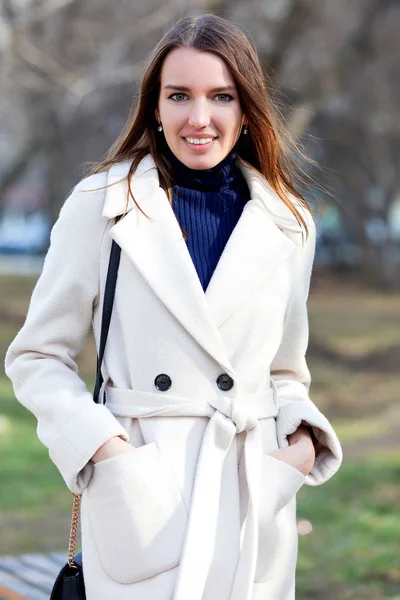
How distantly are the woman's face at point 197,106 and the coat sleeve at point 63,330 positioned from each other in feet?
0.76

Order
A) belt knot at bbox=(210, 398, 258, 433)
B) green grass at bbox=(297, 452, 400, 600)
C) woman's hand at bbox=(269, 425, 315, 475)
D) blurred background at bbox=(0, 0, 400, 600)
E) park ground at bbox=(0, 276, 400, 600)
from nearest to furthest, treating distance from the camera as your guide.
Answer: belt knot at bbox=(210, 398, 258, 433) < woman's hand at bbox=(269, 425, 315, 475) < green grass at bbox=(297, 452, 400, 600) < park ground at bbox=(0, 276, 400, 600) < blurred background at bbox=(0, 0, 400, 600)

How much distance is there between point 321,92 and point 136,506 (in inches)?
432

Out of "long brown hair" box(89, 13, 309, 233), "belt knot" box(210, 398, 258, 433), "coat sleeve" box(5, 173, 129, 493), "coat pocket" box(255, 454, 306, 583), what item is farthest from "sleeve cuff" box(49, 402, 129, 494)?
"long brown hair" box(89, 13, 309, 233)

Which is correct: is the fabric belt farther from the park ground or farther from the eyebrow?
the park ground

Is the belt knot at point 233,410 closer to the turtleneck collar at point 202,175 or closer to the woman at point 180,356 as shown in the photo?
the woman at point 180,356

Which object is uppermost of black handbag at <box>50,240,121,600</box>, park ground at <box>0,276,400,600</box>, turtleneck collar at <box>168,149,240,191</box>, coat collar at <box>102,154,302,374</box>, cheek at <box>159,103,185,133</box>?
cheek at <box>159,103,185,133</box>

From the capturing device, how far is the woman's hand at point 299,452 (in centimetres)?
265

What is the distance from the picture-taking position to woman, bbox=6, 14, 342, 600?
2473mm

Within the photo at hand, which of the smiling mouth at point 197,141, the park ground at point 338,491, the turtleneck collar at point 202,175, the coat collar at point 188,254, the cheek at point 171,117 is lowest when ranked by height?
the park ground at point 338,491

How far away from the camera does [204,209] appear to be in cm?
269

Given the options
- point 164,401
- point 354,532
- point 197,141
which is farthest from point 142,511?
point 354,532

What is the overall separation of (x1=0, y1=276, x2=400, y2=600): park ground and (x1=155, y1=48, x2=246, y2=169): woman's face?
3104mm

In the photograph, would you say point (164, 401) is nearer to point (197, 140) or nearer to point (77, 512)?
point (77, 512)

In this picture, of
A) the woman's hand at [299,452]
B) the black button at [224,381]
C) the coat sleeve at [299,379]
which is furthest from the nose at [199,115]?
the woman's hand at [299,452]
